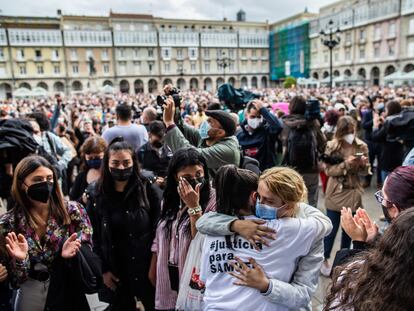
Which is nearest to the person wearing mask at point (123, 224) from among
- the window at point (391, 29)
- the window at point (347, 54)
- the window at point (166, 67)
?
the window at point (391, 29)

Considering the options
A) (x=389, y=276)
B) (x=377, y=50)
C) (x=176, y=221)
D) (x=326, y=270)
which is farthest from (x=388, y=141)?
(x=377, y=50)

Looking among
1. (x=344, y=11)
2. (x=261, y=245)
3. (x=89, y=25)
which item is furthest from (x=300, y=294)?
(x=89, y=25)

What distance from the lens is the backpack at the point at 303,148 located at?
11.9ft

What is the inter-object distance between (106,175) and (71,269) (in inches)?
27.8

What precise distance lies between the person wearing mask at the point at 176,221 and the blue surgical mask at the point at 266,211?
47cm

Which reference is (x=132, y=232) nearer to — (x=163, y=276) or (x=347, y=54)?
(x=163, y=276)

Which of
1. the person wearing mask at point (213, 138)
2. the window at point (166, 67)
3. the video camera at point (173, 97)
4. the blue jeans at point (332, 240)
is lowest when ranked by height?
the blue jeans at point (332, 240)

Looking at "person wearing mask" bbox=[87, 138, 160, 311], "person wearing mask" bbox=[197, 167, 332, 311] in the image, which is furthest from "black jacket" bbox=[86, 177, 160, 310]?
"person wearing mask" bbox=[197, 167, 332, 311]

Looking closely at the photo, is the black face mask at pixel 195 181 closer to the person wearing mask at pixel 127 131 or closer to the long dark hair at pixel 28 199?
the long dark hair at pixel 28 199

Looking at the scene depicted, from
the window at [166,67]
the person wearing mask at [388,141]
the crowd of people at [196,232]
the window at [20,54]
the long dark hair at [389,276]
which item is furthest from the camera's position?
the window at [166,67]

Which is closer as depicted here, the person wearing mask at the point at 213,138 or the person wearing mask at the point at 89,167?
the person wearing mask at the point at 213,138

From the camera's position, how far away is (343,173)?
3449mm

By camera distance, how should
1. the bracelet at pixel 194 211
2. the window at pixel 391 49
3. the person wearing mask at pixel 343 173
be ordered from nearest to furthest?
the bracelet at pixel 194 211, the person wearing mask at pixel 343 173, the window at pixel 391 49

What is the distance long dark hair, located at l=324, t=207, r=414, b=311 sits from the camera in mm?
931
